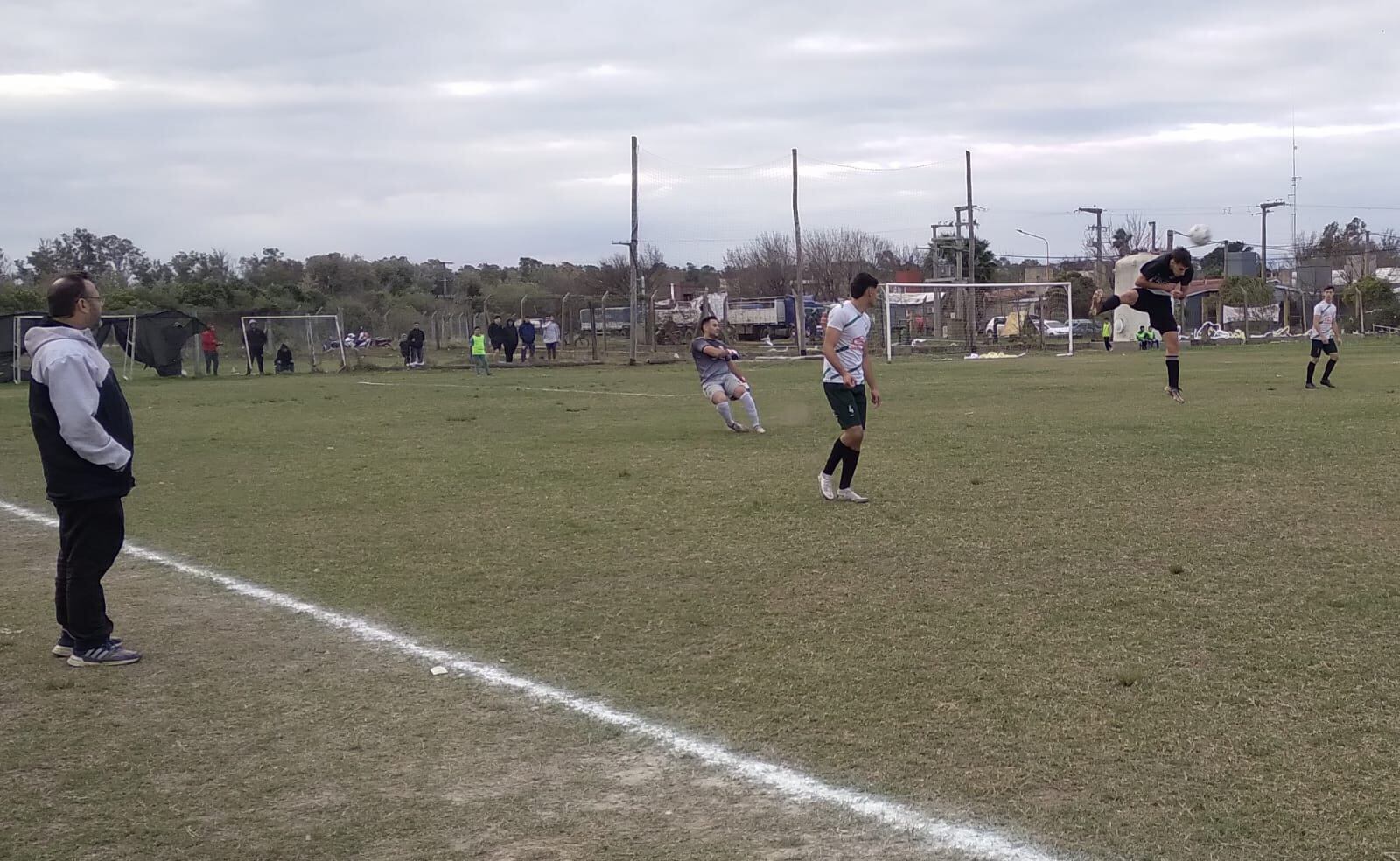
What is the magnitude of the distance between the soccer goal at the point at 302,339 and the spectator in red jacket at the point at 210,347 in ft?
3.67

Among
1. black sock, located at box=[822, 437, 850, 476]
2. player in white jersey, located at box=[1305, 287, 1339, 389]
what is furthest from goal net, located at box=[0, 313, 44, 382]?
player in white jersey, located at box=[1305, 287, 1339, 389]

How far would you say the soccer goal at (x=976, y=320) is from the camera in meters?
43.1

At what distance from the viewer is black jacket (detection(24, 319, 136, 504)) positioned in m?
5.56

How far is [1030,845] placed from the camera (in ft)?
11.9

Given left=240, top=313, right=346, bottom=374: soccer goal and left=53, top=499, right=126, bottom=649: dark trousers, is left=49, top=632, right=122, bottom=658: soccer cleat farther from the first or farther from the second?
left=240, top=313, right=346, bottom=374: soccer goal

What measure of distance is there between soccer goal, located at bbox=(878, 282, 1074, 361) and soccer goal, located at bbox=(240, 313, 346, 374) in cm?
1845

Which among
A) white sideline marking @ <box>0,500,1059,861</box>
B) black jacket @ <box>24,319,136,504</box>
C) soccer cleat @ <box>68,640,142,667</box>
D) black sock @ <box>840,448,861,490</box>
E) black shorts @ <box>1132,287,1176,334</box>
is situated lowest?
white sideline marking @ <box>0,500,1059,861</box>

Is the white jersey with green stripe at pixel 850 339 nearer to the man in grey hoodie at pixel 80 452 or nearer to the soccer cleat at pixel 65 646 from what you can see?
the man in grey hoodie at pixel 80 452

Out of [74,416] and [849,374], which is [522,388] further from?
[74,416]

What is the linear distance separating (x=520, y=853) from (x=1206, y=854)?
1.99m

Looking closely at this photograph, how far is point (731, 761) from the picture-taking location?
4352 millimetres

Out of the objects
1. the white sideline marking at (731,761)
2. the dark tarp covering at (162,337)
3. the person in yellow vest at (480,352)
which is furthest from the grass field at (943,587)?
the dark tarp covering at (162,337)

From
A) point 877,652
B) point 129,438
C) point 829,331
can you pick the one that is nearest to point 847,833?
point 877,652

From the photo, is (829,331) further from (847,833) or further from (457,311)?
(457,311)
